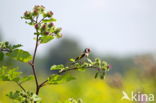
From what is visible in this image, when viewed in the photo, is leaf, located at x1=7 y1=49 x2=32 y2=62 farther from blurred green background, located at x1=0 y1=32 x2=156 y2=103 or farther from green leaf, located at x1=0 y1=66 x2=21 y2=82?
blurred green background, located at x1=0 y1=32 x2=156 y2=103

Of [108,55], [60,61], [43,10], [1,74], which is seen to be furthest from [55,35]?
[108,55]

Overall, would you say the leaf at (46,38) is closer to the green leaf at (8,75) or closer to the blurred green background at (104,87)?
the green leaf at (8,75)

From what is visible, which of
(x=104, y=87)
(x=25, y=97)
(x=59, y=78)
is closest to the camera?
(x=25, y=97)

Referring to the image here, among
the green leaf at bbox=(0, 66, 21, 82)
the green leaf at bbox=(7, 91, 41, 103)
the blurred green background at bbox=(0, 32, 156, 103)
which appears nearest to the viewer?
the green leaf at bbox=(7, 91, 41, 103)

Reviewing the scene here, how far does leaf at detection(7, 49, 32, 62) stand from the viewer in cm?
226

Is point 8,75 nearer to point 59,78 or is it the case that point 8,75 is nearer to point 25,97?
point 25,97

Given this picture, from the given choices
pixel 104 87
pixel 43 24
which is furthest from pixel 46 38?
pixel 104 87

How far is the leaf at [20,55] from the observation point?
226cm

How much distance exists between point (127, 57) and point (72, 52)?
40.3 feet

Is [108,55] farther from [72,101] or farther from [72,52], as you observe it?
[72,101]

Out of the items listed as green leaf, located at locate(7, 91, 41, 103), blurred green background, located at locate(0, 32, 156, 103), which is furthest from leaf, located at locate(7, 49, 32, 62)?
blurred green background, located at locate(0, 32, 156, 103)

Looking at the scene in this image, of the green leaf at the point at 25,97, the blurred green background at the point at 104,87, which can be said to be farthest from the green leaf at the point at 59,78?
the blurred green background at the point at 104,87

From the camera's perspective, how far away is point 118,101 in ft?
25.1

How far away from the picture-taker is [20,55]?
229cm
